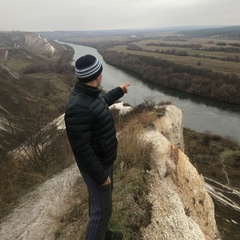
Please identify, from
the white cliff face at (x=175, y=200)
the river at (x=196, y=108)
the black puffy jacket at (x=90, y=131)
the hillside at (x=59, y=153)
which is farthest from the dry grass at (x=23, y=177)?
the river at (x=196, y=108)

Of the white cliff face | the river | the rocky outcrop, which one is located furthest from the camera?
the river

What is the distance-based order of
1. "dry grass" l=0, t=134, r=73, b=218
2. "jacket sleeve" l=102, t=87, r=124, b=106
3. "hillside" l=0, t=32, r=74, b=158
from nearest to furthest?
"jacket sleeve" l=102, t=87, r=124, b=106 → "dry grass" l=0, t=134, r=73, b=218 → "hillside" l=0, t=32, r=74, b=158

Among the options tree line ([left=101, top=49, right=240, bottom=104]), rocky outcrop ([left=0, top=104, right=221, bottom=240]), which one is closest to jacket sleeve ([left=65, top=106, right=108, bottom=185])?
rocky outcrop ([left=0, top=104, right=221, bottom=240])

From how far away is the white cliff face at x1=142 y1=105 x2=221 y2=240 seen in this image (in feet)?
14.5

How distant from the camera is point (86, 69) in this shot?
2850 millimetres

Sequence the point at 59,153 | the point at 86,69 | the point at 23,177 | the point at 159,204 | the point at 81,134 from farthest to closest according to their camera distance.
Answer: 1. the point at 59,153
2. the point at 23,177
3. the point at 159,204
4. the point at 86,69
5. the point at 81,134

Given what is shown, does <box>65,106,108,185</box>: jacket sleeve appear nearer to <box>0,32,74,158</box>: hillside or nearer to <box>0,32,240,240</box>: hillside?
<box>0,32,240,240</box>: hillside

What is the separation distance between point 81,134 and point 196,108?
36033 mm

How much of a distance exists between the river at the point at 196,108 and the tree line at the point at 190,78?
1.54m

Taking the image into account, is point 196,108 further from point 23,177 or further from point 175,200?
point 175,200

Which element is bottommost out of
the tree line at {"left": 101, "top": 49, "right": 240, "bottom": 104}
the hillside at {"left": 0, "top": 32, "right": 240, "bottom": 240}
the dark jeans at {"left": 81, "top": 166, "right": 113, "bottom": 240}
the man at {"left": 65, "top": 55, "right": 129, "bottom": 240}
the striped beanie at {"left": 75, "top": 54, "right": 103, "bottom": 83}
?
the tree line at {"left": 101, "top": 49, "right": 240, "bottom": 104}

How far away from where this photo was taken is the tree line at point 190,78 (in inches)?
1649

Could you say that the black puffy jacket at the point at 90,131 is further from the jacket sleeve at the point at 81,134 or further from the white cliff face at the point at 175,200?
the white cliff face at the point at 175,200

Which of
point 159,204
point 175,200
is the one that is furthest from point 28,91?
point 159,204
